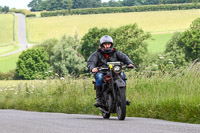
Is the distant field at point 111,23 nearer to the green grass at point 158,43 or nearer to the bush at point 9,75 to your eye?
the green grass at point 158,43

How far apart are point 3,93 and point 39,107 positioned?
406 cm

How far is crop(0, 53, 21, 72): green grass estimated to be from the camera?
363 ft

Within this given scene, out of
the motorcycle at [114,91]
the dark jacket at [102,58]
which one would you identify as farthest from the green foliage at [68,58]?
the motorcycle at [114,91]

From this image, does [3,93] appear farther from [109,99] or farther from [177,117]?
[177,117]

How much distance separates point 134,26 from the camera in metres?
103

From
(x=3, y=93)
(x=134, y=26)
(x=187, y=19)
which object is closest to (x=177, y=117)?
(x=3, y=93)

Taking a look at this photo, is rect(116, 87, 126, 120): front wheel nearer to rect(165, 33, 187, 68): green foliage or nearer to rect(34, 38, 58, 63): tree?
rect(165, 33, 187, 68): green foliage

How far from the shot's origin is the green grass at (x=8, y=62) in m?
111

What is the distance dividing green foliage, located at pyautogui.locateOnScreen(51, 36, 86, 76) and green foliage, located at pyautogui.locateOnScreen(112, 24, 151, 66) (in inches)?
353

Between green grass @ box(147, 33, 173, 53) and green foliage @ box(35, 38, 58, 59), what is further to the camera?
green foliage @ box(35, 38, 58, 59)

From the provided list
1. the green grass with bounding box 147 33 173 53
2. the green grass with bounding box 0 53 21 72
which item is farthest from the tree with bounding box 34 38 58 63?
the green grass with bounding box 147 33 173 53

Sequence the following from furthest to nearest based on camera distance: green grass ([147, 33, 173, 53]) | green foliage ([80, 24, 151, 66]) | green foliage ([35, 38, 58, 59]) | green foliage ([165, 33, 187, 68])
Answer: green foliage ([35, 38, 58, 59]), green grass ([147, 33, 173, 53]), green foliage ([80, 24, 151, 66]), green foliage ([165, 33, 187, 68])

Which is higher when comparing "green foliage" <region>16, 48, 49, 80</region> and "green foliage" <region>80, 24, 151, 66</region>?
"green foliage" <region>80, 24, 151, 66</region>

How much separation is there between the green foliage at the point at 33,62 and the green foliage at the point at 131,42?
66.4 ft
